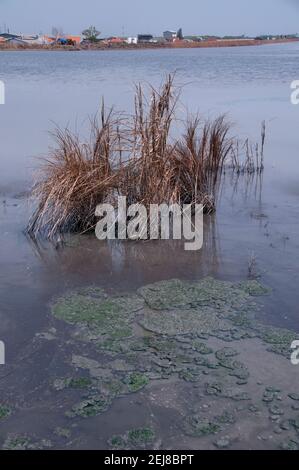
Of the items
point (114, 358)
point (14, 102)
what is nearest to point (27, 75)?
point (14, 102)

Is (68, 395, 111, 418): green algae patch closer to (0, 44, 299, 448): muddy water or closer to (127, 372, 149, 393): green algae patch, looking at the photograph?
(0, 44, 299, 448): muddy water

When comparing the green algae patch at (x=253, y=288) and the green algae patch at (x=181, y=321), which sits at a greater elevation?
the green algae patch at (x=253, y=288)

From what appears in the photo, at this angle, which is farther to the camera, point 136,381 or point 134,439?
point 136,381

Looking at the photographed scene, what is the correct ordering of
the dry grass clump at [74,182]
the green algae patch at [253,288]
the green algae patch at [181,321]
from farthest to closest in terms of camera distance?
the dry grass clump at [74,182] < the green algae patch at [253,288] < the green algae patch at [181,321]

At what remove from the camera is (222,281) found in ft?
15.3

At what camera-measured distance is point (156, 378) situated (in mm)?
3357

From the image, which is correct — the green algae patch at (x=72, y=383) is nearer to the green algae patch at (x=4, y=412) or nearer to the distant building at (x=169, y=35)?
the green algae patch at (x=4, y=412)

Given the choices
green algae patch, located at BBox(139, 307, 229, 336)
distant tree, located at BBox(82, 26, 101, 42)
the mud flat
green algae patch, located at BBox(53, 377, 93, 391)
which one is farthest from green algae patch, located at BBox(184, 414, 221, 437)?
distant tree, located at BBox(82, 26, 101, 42)

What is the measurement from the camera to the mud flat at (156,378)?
293 cm

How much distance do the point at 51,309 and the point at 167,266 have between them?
1145 mm

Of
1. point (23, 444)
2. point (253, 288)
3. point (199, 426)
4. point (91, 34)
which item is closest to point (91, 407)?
point (23, 444)

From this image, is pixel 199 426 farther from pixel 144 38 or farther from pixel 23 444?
pixel 144 38

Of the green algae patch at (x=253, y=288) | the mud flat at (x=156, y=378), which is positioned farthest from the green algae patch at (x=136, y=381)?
the green algae patch at (x=253, y=288)
